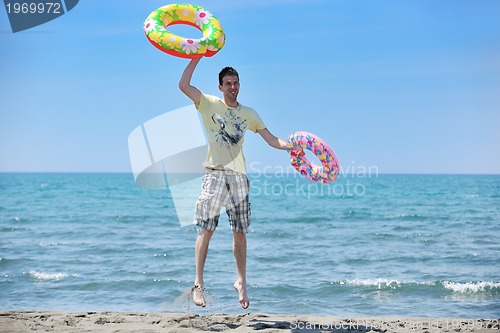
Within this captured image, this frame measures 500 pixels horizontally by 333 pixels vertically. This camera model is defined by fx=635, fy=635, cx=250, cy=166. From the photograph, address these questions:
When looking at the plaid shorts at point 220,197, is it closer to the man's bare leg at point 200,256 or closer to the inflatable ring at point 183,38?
the man's bare leg at point 200,256

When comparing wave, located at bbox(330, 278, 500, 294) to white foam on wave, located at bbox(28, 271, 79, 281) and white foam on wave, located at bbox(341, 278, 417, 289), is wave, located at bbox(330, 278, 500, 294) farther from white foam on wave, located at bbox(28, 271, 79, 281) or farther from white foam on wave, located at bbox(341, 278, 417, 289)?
white foam on wave, located at bbox(28, 271, 79, 281)

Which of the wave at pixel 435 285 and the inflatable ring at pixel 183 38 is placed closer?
the inflatable ring at pixel 183 38

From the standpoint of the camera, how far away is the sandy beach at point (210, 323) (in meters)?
6.00

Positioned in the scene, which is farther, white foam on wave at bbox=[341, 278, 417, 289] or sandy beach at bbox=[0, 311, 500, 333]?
white foam on wave at bbox=[341, 278, 417, 289]

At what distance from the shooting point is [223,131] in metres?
5.60

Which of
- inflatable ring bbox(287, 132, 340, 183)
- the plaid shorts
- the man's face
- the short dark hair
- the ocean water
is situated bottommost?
the ocean water

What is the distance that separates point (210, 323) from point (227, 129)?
1.99m

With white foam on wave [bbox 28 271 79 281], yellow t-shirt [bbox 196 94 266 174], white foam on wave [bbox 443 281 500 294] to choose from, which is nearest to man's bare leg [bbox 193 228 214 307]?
yellow t-shirt [bbox 196 94 266 174]

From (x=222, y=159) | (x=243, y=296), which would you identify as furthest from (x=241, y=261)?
(x=222, y=159)

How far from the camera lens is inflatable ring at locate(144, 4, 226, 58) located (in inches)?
212

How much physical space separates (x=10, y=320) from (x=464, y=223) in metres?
17.8

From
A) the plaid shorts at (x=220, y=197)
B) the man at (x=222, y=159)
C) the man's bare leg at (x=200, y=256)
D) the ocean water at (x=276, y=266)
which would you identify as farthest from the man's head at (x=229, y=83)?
the ocean water at (x=276, y=266)

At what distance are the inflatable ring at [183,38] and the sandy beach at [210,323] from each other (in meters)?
2.56

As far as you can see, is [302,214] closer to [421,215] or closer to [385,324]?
[421,215]
